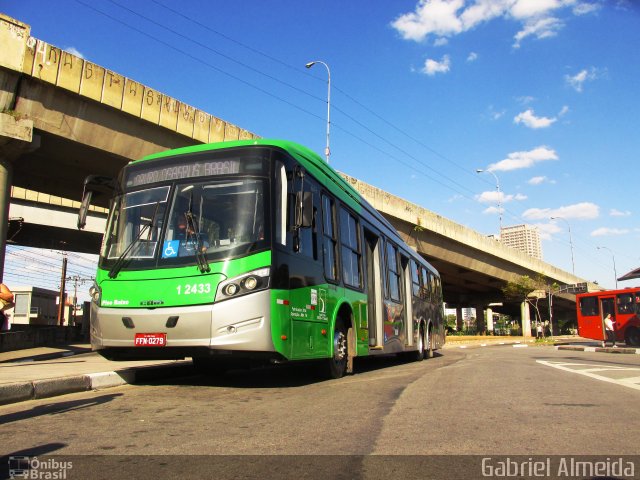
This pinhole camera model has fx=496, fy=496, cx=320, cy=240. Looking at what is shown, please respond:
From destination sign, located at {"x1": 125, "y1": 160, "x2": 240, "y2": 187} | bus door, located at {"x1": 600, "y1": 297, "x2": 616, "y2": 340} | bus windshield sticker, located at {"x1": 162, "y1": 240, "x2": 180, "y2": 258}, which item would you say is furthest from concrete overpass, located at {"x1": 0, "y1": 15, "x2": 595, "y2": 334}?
bus door, located at {"x1": 600, "y1": 297, "x2": 616, "y2": 340}

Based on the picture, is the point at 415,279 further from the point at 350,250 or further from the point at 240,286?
the point at 240,286

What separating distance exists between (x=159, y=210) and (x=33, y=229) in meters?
26.3

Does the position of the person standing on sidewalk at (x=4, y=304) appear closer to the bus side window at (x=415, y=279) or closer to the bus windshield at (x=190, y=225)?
the bus windshield at (x=190, y=225)

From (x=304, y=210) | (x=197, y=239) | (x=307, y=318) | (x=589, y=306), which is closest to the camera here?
(x=197, y=239)

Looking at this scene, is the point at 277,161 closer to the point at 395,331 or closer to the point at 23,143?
the point at 395,331

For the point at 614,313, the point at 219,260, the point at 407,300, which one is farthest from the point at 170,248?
the point at 614,313

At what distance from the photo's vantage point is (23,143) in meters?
13.3

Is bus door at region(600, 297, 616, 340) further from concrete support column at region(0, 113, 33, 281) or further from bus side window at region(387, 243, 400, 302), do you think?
concrete support column at region(0, 113, 33, 281)

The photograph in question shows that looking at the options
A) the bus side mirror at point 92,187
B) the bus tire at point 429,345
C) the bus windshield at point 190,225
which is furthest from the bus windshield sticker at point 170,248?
the bus tire at point 429,345

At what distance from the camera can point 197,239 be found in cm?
638

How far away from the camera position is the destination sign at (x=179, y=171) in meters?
6.78

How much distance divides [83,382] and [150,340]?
134cm

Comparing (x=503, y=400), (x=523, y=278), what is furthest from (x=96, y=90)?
(x=523, y=278)

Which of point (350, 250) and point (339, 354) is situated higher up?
point (350, 250)
